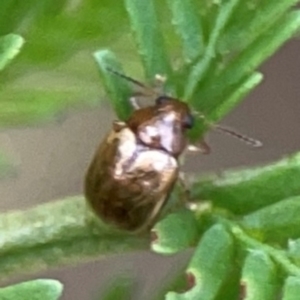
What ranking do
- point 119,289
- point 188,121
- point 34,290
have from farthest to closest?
point 119,289 < point 188,121 < point 34,290

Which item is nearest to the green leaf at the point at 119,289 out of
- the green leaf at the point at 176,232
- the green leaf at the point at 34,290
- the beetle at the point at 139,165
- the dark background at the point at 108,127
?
the beetle at the point at 139,165

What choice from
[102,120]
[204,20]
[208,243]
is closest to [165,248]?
[208,243]

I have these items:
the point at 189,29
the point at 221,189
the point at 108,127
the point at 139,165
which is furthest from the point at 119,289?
the point at 108,127

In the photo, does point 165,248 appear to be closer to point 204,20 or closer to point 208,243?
point 208,243

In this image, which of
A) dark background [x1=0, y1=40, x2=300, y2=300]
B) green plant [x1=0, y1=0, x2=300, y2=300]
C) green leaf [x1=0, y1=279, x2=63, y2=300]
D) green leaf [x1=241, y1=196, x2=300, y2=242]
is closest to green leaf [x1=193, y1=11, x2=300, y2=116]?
green plant [x1=0, y1=0, x2=300, y2=300]

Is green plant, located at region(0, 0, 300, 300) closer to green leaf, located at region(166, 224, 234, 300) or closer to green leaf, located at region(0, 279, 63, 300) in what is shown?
green leaf, located at region(166, 224, 234, 300)

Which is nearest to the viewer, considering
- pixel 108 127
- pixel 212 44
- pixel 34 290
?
pixel 34 290

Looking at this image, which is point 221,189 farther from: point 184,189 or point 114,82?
point 114,82
